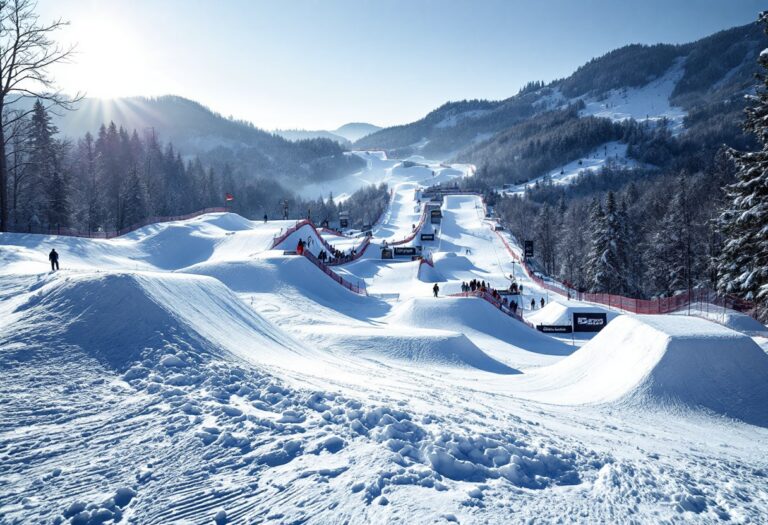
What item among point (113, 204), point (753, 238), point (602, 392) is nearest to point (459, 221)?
point (113, 204)

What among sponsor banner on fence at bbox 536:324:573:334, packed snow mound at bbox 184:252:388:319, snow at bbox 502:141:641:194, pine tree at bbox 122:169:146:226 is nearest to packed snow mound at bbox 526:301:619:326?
sponsor banner on fence at bbox 536:324:573:334

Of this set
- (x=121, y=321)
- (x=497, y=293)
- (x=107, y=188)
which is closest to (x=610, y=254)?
(x=497, y=293)

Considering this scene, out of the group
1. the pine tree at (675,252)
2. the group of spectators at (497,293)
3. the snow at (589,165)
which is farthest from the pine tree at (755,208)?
the snow at (589,165)

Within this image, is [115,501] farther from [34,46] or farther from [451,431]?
[34,46]

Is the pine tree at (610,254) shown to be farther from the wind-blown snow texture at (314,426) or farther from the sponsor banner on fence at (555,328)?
the wind-blown snow texture at (314,426)

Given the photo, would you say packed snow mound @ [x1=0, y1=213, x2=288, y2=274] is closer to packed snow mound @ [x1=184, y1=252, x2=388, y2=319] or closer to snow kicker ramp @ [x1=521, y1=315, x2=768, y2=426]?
packed snow mound @ [x1=184, y1=252, x2=388, y2=319]

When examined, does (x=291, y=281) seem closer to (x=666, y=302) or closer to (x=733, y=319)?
(x=666, y=302)
